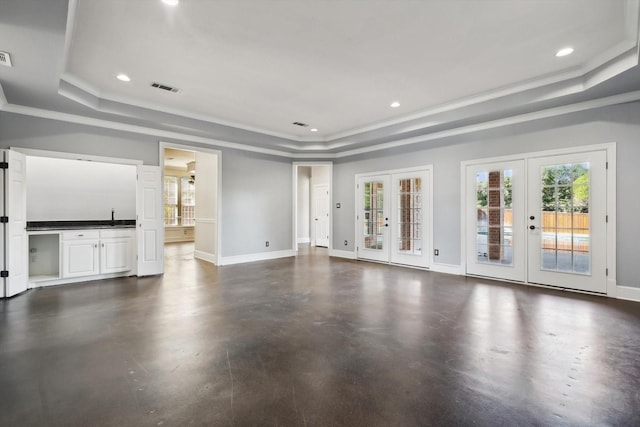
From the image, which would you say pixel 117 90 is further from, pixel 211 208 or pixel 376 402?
pixel 376 402

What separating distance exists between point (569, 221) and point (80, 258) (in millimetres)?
7970

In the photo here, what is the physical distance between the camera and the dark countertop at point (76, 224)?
4.90 meters

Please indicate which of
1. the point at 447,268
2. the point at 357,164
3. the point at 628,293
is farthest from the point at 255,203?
the point at 628,293

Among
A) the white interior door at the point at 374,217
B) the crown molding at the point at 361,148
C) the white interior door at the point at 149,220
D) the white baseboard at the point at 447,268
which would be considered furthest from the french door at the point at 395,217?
the white interior door at the point at 149,220

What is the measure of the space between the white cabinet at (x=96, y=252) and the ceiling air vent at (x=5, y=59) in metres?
2.79

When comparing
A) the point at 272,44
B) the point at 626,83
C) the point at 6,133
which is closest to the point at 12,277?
the point at 6,133

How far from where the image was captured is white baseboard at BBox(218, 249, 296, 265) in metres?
7.00

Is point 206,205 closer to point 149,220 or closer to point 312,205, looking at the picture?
point 149,220

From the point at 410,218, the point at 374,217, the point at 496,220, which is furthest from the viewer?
the point at 374,217

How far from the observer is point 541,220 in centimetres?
489

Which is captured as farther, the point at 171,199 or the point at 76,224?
the point at 171,199

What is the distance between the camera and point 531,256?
5004mm

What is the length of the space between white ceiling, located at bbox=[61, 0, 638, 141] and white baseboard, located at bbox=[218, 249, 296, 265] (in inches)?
136

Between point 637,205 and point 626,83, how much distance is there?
165 centimetres
